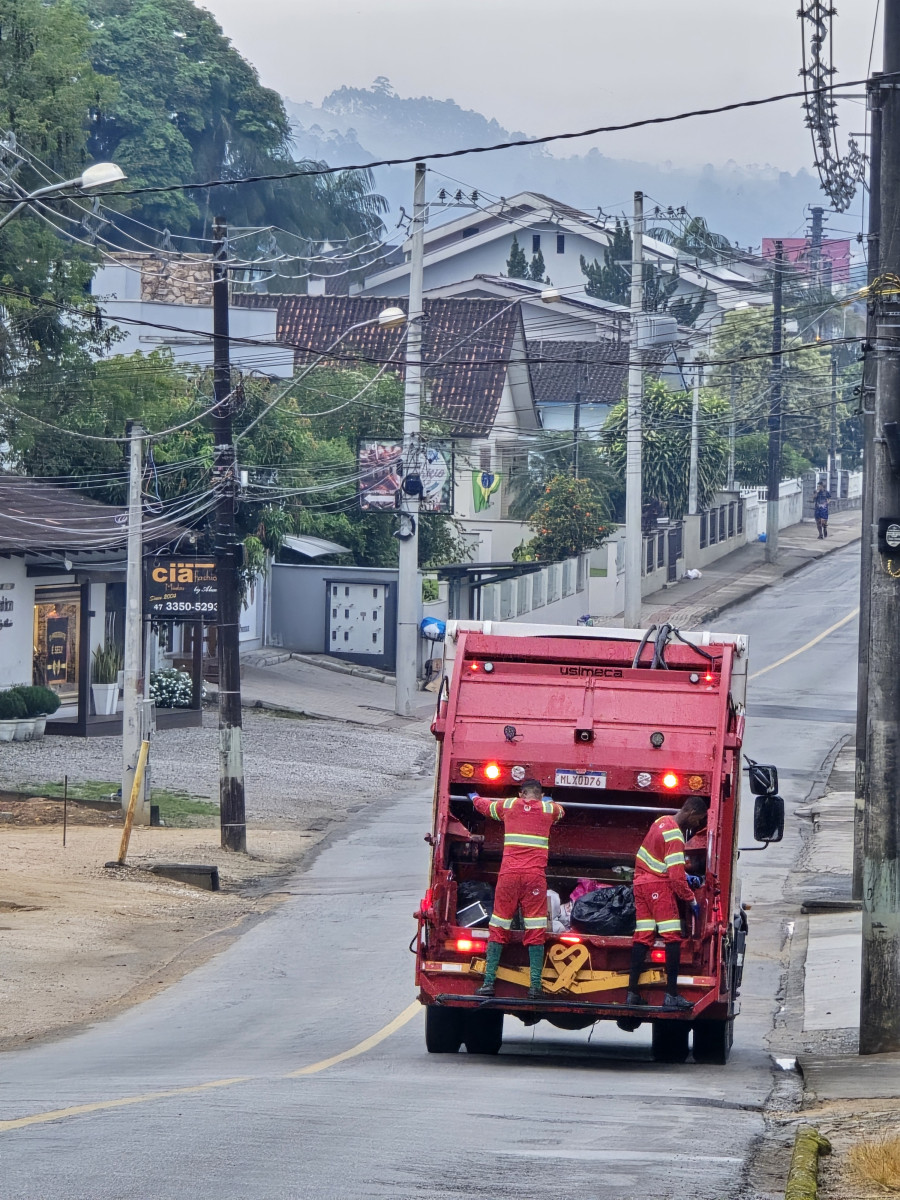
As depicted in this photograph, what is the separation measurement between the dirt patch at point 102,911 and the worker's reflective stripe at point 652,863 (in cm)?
519

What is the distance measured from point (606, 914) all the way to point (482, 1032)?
1.34m

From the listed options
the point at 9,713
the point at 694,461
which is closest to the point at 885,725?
the point at 9,713

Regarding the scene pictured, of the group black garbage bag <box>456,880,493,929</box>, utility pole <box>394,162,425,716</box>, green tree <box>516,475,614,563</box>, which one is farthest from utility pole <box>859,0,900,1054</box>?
green tree <box>516,475,614,563</box>

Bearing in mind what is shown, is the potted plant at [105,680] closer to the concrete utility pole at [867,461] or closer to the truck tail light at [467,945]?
the concrete utility pole at [867,461]

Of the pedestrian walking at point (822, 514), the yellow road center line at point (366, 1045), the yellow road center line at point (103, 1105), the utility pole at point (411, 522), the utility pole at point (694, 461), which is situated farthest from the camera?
the pedestrian walking at point (822, 514)

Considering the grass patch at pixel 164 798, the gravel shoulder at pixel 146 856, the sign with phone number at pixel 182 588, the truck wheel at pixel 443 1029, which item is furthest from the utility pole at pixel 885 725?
the sign with phone number at pixel 182 588

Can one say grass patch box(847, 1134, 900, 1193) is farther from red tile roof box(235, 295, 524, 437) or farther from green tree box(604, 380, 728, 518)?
green tree box(604, 380, 728, 518)

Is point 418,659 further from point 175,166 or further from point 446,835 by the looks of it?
point 175,166

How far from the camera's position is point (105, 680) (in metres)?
34.8

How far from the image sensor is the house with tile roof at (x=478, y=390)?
56.3m

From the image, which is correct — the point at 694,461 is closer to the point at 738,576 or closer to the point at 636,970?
the point at 738,576

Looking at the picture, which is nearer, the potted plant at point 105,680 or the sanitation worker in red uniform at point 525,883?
the sanitation worker in red uniform at point 525,883

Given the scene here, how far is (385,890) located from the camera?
2122 cm

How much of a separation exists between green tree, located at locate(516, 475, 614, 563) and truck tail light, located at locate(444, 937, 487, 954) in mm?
40382
